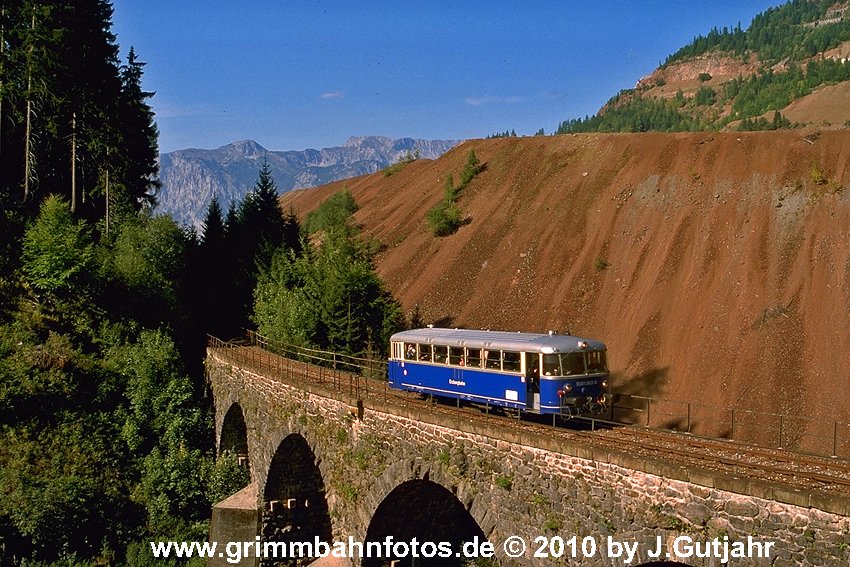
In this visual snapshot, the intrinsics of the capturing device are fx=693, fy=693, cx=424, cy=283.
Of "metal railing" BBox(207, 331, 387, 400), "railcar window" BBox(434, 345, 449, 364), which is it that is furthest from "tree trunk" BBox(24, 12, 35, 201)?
"railcar window" BBox(434, 345, 449, 364)

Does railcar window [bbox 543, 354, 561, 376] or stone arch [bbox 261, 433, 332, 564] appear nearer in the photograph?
Result: railcar window [bbox 543, 354, 561, 376]

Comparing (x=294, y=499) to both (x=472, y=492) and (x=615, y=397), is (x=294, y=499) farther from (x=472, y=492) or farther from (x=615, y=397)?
(x=615, y=397)

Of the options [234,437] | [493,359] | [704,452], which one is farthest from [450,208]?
[704,452]

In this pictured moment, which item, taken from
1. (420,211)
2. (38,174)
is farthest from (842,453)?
(420,211)

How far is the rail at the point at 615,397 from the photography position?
85.3 ft

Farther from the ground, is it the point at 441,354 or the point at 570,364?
the point at 570,364

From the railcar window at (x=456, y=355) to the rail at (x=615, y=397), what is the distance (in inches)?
138

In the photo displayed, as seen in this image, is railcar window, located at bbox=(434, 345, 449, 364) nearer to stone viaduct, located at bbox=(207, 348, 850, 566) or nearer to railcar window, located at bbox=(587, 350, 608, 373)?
stone viaduct, located at bbox=(207, 348, 850, 566)

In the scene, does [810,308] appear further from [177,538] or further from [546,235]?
[177,538]

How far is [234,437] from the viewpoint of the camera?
32.1 m

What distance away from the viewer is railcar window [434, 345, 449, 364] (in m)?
20.8

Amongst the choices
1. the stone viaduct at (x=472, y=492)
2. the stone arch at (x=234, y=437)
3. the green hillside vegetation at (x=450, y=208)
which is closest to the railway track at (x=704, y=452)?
the stone viaduct at (x=472, y=492)

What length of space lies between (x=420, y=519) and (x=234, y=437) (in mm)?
13668

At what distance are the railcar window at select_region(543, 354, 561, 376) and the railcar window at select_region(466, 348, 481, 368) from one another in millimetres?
2546
